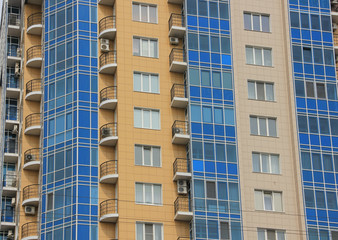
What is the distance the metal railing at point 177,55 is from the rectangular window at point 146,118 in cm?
397

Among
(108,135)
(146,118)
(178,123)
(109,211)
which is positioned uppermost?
(146,118)

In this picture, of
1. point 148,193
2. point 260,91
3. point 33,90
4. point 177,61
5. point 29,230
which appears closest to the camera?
point 148,193

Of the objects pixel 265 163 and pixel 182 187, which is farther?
pixel 265 163

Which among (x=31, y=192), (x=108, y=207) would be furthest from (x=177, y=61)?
(x=31, y=192)

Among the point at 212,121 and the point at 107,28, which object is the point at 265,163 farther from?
the point at 107,28

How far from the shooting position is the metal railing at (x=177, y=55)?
63.1 metres

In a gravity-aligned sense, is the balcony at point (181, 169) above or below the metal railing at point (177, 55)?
below

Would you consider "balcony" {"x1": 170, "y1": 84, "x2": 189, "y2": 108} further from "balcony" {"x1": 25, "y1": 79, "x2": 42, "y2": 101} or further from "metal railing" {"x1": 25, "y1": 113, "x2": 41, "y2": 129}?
"metal railing" {"x1": 25, "y1": 113, "x2": 41, "y2": 129}

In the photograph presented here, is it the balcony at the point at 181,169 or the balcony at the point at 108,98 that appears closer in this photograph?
the balcony at the point at 181,169

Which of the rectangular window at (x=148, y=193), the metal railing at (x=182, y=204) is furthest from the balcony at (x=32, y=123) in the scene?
the metal railing at (x=182, y=204)

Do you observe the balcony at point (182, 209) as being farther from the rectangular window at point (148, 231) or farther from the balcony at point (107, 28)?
the balcony at point (107, 28)

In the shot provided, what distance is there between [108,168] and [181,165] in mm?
4707

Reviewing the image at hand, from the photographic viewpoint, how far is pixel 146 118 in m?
61.4

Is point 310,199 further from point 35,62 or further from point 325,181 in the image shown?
point 35,62
